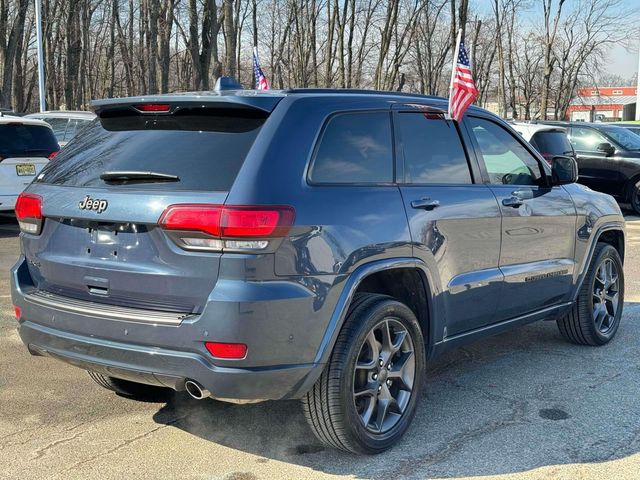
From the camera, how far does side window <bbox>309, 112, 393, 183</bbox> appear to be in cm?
356

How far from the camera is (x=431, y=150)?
14.0 ft

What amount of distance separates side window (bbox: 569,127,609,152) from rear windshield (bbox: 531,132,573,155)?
1.71 m

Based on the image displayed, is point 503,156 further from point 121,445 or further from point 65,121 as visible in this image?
point 65,121

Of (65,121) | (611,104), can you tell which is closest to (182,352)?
(65,121)

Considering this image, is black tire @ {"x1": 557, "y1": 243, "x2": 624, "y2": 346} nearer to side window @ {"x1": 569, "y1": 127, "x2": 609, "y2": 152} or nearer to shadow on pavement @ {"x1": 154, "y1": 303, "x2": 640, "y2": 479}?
shadow on pavement @ {"x1": 154, "y1": 303, "x2": 640, "y2": 479}

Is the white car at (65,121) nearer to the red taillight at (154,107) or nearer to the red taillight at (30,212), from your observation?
the red taillight at (30,212)

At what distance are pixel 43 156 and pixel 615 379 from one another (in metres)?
8.95

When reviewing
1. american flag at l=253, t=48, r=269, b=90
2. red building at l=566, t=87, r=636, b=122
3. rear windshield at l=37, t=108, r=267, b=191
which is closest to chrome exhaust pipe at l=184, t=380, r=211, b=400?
rear windshield at l=37, t=108, r=267, b=191

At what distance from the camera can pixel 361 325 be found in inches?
139

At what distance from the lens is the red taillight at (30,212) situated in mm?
3751

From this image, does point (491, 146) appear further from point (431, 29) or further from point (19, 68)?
point (431, 29)

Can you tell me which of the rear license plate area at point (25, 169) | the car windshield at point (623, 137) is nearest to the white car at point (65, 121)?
the rear license plate area at point (25, 169)

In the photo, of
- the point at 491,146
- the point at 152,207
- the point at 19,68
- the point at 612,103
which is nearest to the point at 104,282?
the point at 152,207

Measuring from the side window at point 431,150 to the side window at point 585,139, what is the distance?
1185 centimetres
